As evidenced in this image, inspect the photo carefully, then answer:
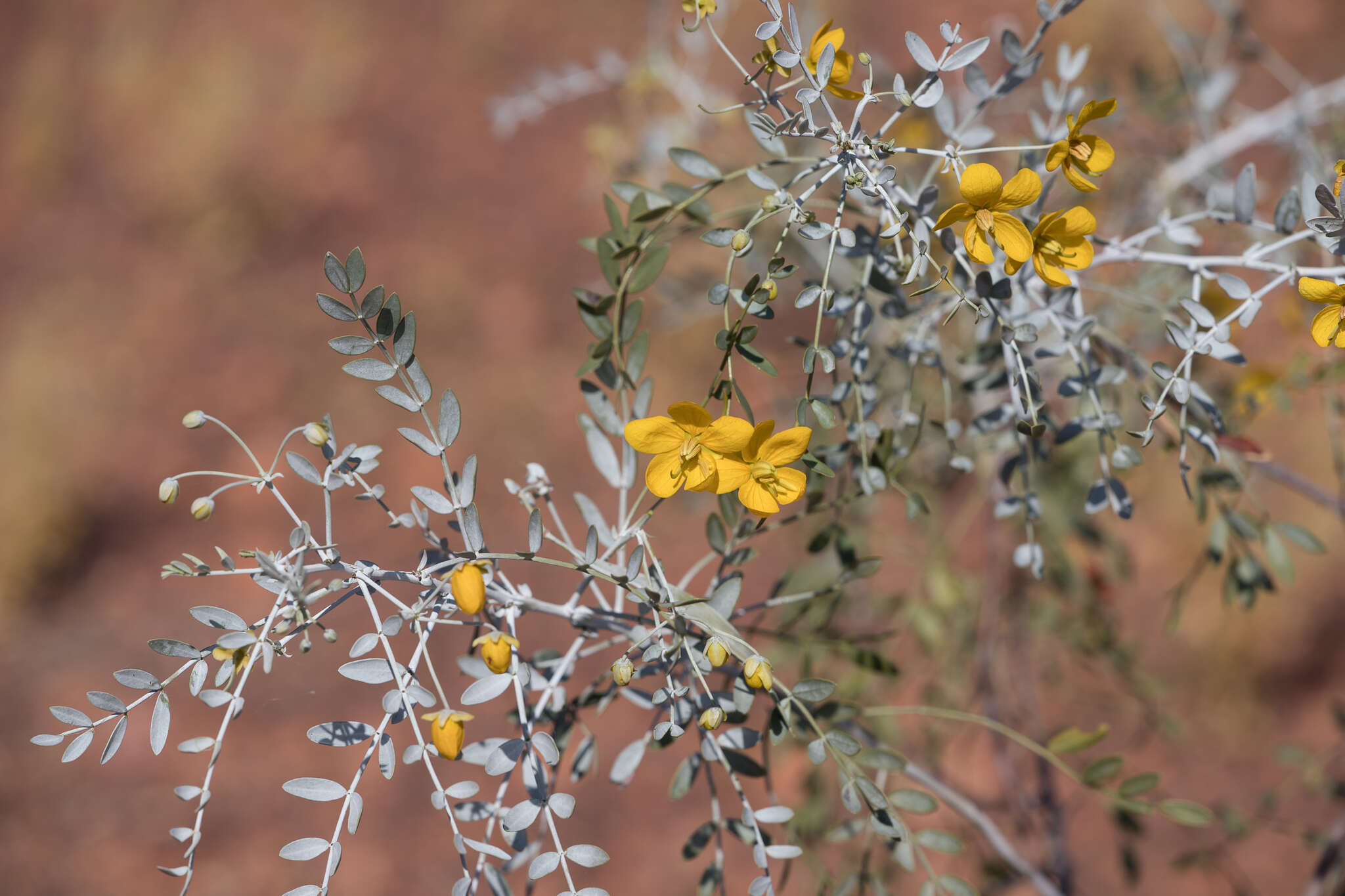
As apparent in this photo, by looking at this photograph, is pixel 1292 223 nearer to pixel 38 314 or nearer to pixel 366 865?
pixel 366 865

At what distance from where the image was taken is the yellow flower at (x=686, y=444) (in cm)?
58

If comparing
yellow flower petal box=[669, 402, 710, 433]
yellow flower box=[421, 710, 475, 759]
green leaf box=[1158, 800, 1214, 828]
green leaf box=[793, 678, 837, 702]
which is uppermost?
yellow flower petal box=[669, 402, 710, 433]

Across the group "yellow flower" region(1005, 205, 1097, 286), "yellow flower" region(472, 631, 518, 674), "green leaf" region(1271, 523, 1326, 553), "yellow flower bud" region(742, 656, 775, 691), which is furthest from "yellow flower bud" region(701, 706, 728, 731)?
"green leaf" region(1271, 523, 1326, 553)

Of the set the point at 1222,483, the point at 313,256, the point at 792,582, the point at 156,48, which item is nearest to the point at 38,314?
the point at 313,256

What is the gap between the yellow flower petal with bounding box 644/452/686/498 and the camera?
1.98 ft

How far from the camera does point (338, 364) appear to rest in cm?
421

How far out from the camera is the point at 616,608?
742 mm

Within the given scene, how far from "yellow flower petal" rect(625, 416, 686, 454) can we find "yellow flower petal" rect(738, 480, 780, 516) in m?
0.07

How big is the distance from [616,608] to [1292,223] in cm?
69

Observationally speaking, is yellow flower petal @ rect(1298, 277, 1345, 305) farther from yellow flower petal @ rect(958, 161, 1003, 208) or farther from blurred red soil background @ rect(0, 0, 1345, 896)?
blurred red soil background @ rect(0, 0, 1345, 896)

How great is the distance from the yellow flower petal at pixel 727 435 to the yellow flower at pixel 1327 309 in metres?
0.42

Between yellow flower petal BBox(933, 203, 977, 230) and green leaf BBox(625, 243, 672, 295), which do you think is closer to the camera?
yellow flower petal BBox(933, 203, 977, 230)

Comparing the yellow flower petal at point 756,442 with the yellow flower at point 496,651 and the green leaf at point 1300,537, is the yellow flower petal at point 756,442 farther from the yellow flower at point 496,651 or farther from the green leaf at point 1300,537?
the green leaf at point 1300,537

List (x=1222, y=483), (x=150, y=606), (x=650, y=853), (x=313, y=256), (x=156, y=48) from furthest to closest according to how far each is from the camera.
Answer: (x=156, y=48)
(x=313, y=256)
(x=150, y=606)
(x=650, y=853)
(x=1222, y=483)
